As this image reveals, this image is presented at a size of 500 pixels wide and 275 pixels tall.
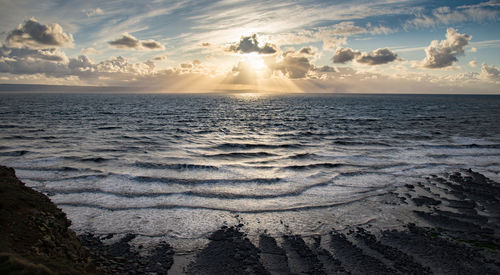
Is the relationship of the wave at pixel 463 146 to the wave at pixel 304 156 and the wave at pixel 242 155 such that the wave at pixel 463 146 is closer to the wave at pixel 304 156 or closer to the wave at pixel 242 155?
the wave at pixel 304 156

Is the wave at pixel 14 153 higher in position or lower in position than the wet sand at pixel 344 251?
higher

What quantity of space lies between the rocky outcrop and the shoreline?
0.54 meters

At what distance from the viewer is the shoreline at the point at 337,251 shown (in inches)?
310

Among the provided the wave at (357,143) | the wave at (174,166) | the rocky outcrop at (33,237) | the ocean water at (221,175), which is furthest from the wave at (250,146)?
the rocky outcrop at (33,237)

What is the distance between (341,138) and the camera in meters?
32.4

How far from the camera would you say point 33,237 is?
560 centimetres

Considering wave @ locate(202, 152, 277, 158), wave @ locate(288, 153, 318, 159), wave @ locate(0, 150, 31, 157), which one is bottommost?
wave @ locate(202, 152, 277, 158)

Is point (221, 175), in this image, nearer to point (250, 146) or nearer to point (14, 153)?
point (250, 146)

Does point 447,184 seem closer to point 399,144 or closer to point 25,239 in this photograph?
point 399,144

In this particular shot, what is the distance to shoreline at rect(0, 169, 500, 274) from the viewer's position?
7.87 meters

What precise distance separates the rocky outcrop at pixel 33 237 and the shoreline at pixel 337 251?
0.54m

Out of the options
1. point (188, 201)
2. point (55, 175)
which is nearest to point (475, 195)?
point (188, 201)

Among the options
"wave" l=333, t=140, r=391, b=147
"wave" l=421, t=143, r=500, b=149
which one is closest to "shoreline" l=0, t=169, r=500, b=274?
"wave" l=333, t=140, r=391, b=147

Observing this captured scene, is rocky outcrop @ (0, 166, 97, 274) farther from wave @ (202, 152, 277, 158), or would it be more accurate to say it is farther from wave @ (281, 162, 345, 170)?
wave @ (202, 152, 277, 158)
